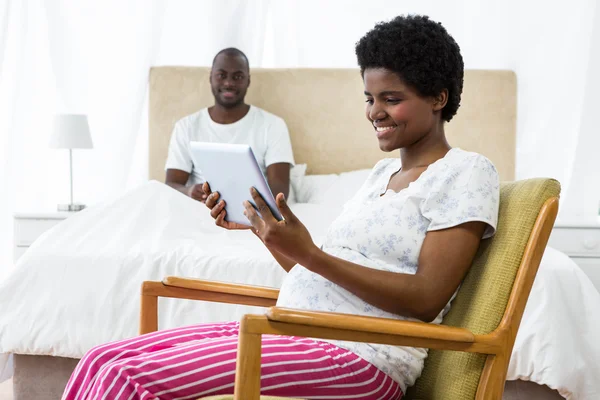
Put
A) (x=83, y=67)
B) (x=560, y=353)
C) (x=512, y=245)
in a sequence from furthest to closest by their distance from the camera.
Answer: (x=83, y=67)
(x=560, y=353)
(x=512, y=245)

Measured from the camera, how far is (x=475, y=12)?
3.76 meters

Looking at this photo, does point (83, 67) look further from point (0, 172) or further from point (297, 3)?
point (297, 3)

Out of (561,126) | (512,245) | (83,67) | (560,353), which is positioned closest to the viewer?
(512,245)

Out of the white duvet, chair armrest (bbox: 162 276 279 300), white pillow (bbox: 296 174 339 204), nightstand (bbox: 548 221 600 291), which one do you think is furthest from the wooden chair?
white pillow (bbox: 296 174 339 204)

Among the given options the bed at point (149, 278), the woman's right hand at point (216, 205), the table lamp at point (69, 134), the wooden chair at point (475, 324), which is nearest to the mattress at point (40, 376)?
the bed at point (149, 278)

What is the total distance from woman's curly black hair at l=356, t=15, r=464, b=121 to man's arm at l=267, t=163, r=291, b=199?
6.60 ft

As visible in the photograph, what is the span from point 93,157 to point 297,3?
131 centimetres

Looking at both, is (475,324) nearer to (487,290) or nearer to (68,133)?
(487,290)

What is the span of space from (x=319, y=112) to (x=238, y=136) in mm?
475

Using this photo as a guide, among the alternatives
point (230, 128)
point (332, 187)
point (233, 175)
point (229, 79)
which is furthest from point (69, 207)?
point (233, 175)

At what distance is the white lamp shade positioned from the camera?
3637 mm

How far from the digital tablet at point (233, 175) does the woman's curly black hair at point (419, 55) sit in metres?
0.31

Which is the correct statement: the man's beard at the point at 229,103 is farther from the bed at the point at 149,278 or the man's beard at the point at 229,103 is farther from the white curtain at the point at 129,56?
the bed at the point at 149,278

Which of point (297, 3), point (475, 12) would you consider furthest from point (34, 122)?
point (475, 12)
